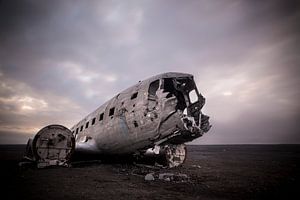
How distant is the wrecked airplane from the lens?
9227 mm

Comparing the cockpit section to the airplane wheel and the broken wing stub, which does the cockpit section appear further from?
the broken wing stub

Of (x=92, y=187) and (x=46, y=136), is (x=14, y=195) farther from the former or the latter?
(x=46, y=136)

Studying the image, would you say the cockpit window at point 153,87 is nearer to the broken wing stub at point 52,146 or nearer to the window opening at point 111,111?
the window opening at point 111,111

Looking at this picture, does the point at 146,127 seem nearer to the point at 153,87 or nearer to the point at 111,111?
the point at 153,87

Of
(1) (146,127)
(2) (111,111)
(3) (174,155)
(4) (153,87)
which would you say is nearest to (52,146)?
(2) (111,111)

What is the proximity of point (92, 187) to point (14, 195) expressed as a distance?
83.2 inches

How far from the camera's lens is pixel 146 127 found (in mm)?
9555

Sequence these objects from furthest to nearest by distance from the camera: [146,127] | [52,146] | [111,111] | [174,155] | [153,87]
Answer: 1. [111,111]
2. [174,155]
3. [52,146]
4. [153,87]
5. [146,127]

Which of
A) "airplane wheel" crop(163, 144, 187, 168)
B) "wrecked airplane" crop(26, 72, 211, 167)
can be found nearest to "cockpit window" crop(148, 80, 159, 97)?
"wrecked airplane" crop(26, 72, 211, 167)

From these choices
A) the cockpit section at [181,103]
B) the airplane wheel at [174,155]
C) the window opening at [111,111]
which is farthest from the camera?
the window opening at [111,111]

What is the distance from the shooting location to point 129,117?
10.4m

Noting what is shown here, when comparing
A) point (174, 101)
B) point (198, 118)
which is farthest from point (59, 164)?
point (198, 118)

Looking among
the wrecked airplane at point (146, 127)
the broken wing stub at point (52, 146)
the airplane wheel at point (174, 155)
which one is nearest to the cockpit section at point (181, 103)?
the wrecked airplane at point (146, 127)

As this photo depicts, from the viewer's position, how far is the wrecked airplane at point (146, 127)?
923 centimetres
